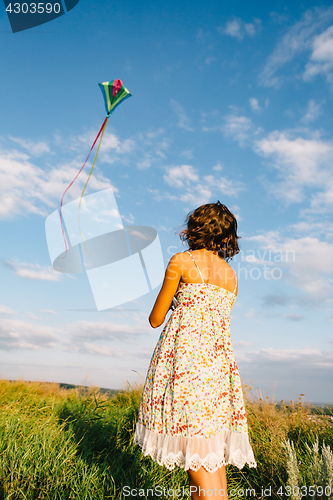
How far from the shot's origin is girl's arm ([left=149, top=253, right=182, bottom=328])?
8.26ft

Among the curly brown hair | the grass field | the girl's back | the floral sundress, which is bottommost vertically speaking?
the grass field

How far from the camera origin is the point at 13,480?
123 inches

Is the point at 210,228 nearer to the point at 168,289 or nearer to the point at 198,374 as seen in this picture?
the point at 168,289

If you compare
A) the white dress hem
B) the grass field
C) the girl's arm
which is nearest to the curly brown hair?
the girl's arm

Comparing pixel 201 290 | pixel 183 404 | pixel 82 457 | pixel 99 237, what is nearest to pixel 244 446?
pixel 183 404

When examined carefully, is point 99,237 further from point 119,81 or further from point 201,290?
point 201,290

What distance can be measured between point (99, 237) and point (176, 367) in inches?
209

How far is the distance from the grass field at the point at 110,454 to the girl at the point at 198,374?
0.53m

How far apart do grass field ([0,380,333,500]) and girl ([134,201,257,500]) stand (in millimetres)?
528

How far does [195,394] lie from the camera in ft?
7.57

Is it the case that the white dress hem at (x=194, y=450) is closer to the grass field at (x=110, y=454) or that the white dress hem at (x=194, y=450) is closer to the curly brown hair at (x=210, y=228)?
the grass field at (x=110, y=454)

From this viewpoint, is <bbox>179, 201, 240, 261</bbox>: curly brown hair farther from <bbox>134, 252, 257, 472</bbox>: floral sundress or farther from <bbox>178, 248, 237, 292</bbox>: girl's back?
<bbox>134, 252, 257, 472</bbox>: floral sundress

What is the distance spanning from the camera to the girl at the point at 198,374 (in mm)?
2238

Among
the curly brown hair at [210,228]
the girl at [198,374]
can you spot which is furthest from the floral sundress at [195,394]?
the curly brown hair at [210,228]
